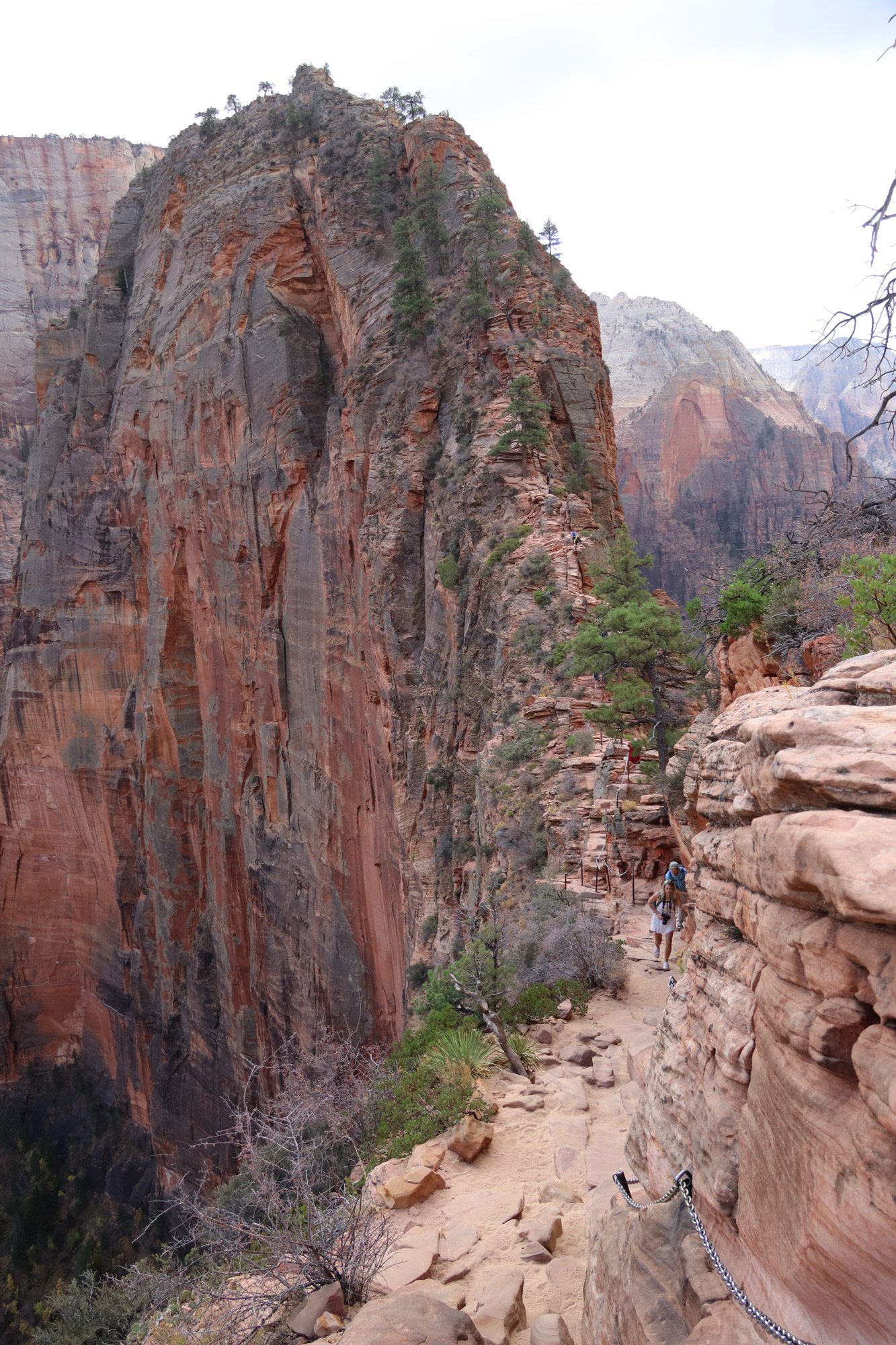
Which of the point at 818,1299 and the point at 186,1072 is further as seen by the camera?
the point at 186,1072

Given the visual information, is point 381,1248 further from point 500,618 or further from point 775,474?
point 775,474

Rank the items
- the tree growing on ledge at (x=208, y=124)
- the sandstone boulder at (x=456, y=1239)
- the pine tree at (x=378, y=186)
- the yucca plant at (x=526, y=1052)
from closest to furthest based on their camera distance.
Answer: the sandstone boulder at (x=456, y=1239) < the yucca plant at (x=526, y=1052) < the pine tree at (x=378, y=186) < the tree growing on ledge at (x=208, y=124)

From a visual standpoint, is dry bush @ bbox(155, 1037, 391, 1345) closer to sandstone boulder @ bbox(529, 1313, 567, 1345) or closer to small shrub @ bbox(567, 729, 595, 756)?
sandstone boulder @ bbox(529, 1313, 567, 1345)

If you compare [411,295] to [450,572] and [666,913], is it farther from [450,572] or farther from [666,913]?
[666,913]

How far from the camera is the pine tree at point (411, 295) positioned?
78.3 feet

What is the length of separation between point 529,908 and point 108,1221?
1199 inches

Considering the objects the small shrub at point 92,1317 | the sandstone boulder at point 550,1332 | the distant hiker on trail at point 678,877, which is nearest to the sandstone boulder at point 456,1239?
the sandstone boulder at point 550,1332

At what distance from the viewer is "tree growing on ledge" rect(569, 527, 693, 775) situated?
13984 mm

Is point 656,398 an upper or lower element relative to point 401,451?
upper

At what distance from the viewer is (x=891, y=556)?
7547 millimetres

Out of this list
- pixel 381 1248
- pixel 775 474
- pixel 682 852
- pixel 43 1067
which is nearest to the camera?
pixel 381 1248

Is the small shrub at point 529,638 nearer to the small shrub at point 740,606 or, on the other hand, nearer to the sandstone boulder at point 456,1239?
the small shrub at point 740,606

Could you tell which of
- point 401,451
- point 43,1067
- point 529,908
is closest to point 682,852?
point 529,908

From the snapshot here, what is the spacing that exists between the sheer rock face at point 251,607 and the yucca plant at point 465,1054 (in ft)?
26.7
